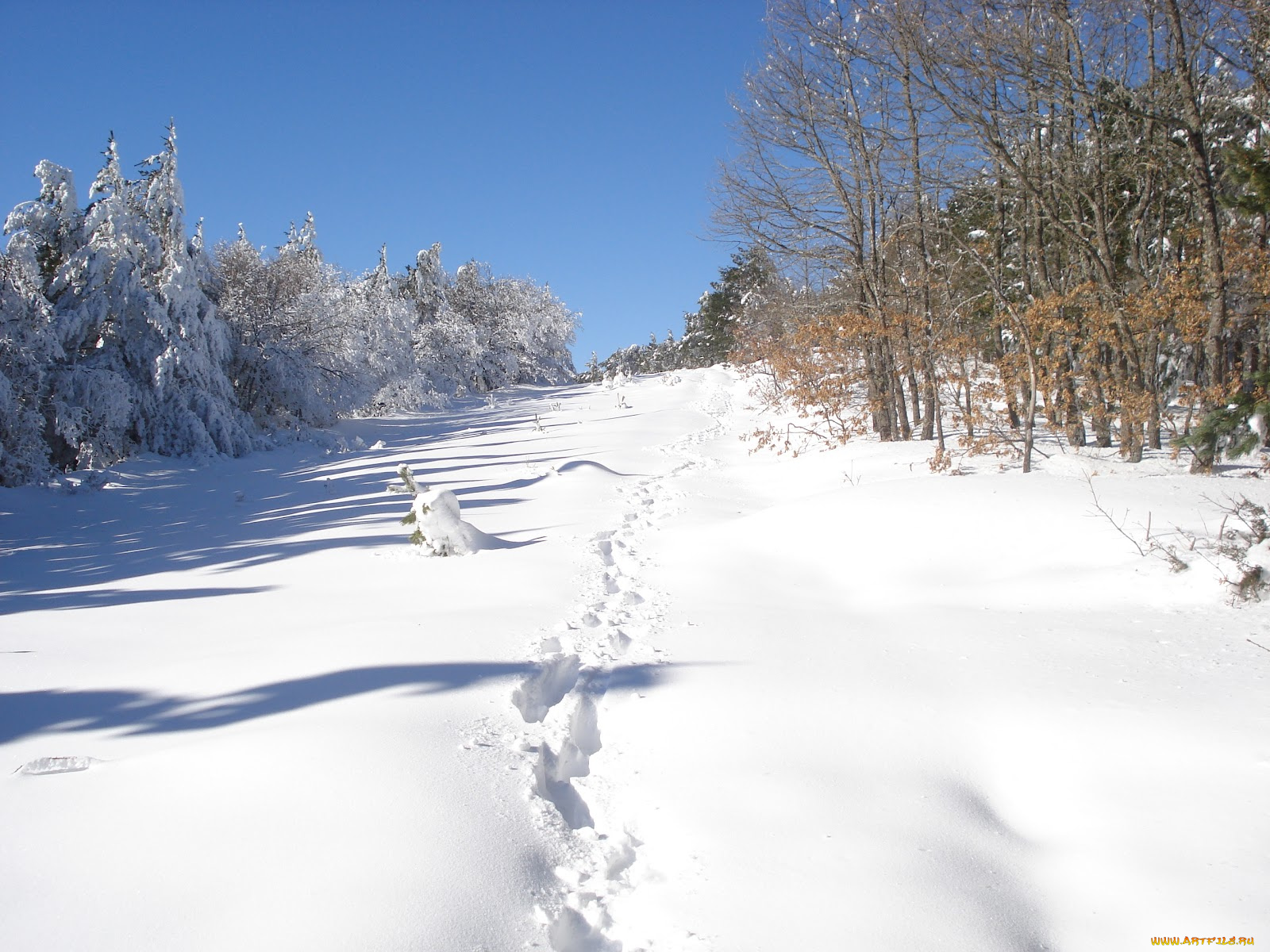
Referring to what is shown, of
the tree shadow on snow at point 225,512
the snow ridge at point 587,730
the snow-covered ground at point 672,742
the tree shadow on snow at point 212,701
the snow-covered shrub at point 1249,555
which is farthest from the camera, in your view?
the tree shadow on snow at point 225,512

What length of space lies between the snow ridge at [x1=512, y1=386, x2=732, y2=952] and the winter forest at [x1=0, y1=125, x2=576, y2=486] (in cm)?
1172

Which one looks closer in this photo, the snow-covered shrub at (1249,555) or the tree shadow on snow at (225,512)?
the snow-covered shrub at (1249,555)

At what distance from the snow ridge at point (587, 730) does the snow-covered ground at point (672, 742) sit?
0.02 metres

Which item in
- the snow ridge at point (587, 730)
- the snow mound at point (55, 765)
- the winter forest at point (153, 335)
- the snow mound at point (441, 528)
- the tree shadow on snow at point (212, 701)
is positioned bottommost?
the snow ridge at point (587, 730)

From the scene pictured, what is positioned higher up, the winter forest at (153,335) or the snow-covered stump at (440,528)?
the winter forest at (153,335)

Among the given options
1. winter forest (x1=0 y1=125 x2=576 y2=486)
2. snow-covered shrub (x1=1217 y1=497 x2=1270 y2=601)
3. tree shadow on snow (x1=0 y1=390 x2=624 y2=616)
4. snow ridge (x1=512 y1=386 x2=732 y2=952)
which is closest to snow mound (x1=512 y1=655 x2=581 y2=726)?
snow ridge (x1=512 y1=386 x2=732 y2=952)

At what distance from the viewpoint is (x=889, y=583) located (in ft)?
18.6

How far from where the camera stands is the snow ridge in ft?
7.65

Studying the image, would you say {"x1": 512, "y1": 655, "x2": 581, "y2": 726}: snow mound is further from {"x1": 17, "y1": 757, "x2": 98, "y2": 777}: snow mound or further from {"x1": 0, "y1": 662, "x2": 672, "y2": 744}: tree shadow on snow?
{"x1": 17, "y1": 757, "x2": 98, "y2": 777}: snow mound

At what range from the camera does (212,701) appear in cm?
356

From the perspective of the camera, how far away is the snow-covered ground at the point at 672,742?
220 centimetres

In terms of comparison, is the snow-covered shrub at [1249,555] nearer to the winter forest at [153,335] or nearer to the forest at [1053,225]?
the forest at [1053,225]

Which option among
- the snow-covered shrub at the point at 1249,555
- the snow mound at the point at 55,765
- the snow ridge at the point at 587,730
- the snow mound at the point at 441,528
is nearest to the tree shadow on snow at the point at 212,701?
the snow ridge at the point at 587,730

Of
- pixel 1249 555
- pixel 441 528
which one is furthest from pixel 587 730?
pixel 1249 555
